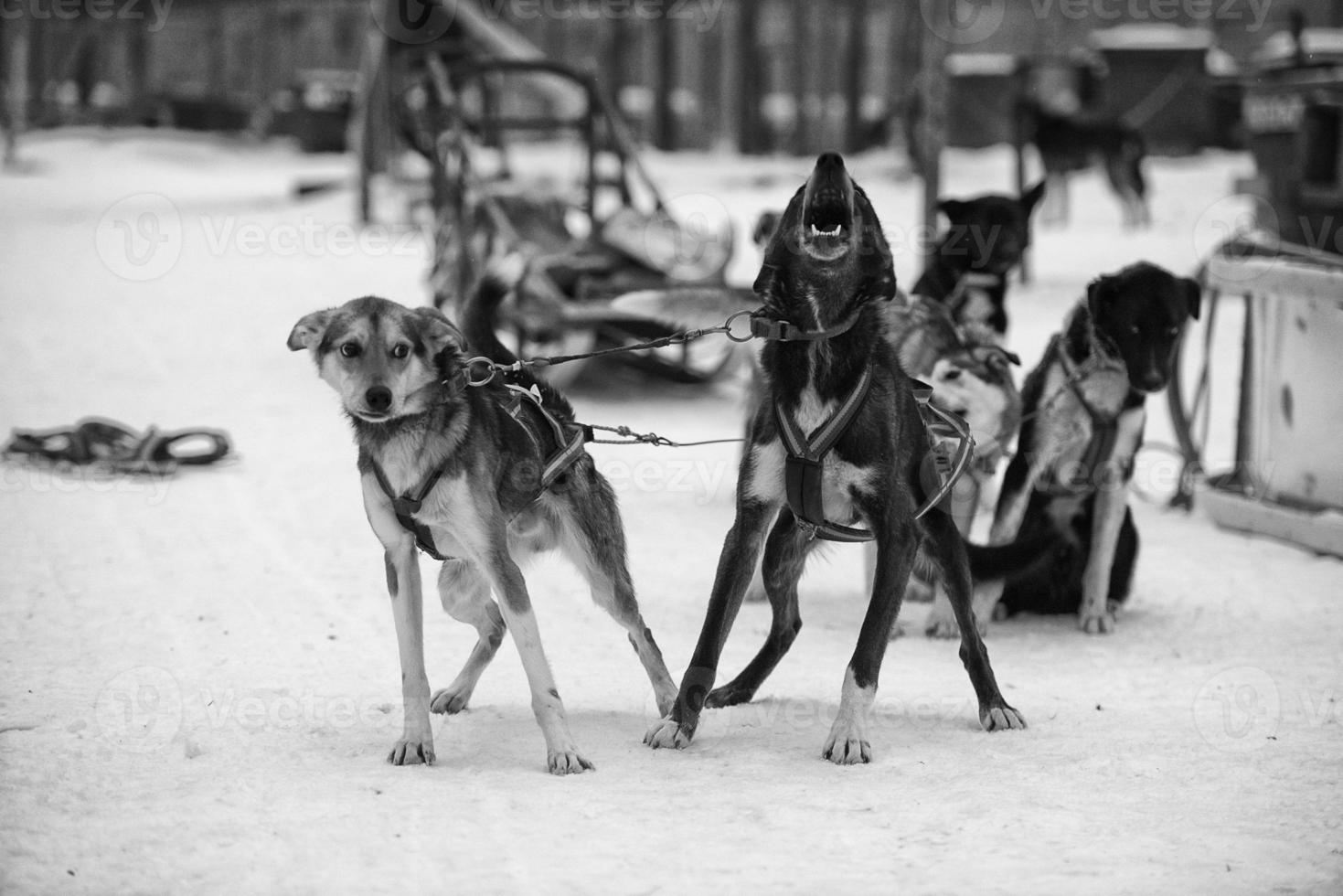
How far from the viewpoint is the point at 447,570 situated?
371 cm

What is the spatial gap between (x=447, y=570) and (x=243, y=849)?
953 millimetres

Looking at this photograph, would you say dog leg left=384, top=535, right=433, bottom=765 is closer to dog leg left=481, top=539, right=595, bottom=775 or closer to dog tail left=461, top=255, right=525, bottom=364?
dog leg left=481, top=539, right=595, bottom=775

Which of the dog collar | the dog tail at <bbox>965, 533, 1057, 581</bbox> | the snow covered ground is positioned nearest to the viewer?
the snow covered ground

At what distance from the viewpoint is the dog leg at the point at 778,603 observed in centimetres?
387

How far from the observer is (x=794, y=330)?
140 inches

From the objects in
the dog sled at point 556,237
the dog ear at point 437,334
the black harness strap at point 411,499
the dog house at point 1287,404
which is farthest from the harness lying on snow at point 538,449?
the dog sled at point 556,237

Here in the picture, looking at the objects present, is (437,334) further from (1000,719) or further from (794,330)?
(1000,719)

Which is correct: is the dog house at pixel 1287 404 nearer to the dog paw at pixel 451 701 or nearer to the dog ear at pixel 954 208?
the dog ear at pixel 954 208

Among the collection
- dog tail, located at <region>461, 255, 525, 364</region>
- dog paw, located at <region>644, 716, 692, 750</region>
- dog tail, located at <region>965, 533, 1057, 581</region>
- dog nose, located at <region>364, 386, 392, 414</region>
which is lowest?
dog paw, located at <region>644, 716, 692, 750</region>

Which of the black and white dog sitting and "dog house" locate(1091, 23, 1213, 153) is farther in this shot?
"dog house" locate(1091, 23, 1213, 153)

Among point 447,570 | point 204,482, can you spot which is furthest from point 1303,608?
point 204,482

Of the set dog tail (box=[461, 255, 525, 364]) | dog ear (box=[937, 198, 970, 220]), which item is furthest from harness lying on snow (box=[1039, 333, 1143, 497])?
dog tail (box=[461, 255, 525, 364])

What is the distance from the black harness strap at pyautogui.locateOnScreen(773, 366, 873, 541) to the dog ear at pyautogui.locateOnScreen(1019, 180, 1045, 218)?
2.35 m

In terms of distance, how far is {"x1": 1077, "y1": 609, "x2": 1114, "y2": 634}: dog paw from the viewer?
189 inches
